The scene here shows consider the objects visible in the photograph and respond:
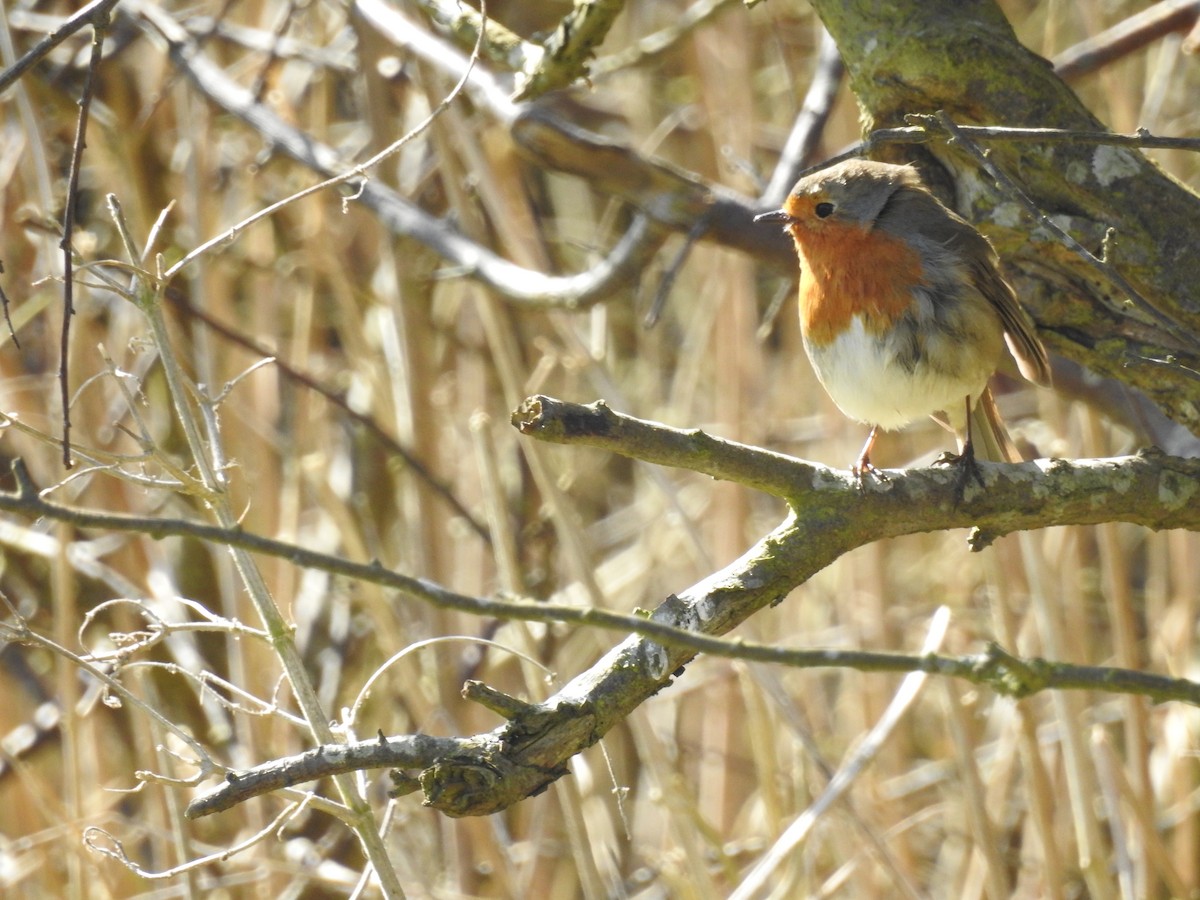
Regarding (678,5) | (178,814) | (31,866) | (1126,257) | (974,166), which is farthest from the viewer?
(678,5)

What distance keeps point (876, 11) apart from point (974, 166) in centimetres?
31

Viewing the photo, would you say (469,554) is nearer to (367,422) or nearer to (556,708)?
(367,422)

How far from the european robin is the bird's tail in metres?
0.11

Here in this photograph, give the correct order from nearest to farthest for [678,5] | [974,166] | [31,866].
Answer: [974,166] < [31,866] < [678,5]

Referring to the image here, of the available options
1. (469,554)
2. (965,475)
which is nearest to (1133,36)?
(965,475)

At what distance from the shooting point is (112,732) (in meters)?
3.73

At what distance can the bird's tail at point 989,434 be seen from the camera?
2.68m

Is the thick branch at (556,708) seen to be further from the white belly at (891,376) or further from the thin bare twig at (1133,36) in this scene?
the thin bare twig at (1133,36)

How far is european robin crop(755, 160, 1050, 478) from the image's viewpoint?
95.3 inches

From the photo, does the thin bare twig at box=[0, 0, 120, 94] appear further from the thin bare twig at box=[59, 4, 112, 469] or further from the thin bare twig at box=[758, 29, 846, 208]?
the thin bare twig at box=[758, 29, 846, 208]

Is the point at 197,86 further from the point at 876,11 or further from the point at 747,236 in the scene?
the point at 876,11

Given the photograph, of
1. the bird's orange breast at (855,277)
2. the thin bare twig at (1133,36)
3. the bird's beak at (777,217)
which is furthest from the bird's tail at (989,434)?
the thin bare twig at (1133,36)

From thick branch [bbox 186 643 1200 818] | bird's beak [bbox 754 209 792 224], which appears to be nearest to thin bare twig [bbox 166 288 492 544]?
bird's beak [bbox 754 209 792 224]

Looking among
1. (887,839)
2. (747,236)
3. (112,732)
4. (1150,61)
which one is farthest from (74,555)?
(1150,61)
